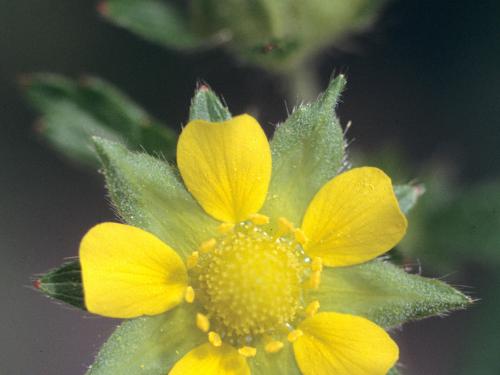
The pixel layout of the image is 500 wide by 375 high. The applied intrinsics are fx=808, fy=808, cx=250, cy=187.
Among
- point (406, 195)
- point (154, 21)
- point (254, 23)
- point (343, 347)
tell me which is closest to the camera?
point (343, 347)

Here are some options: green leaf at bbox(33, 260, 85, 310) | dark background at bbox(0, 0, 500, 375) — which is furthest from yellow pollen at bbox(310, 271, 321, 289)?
dark background at bbox(0, 0, 500, 375)

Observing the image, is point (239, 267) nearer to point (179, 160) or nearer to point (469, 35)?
point (179, 160)

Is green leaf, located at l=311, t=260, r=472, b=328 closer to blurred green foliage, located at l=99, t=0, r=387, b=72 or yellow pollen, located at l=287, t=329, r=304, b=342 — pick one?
yellow pollen, located at l=287, t=329, r=304, b=342

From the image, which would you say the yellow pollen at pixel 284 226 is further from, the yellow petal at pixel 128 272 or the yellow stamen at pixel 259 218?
the yellow petal at pixel 128 272

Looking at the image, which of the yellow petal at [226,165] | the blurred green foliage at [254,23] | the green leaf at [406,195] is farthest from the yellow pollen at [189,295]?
the blurred green foliage at [254,23]

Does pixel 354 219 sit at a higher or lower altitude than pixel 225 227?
lower

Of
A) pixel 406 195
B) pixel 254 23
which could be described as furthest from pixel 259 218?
pixel 254 23

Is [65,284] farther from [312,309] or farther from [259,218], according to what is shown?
[312,309]

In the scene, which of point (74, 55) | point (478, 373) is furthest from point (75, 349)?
point (478, 373)
